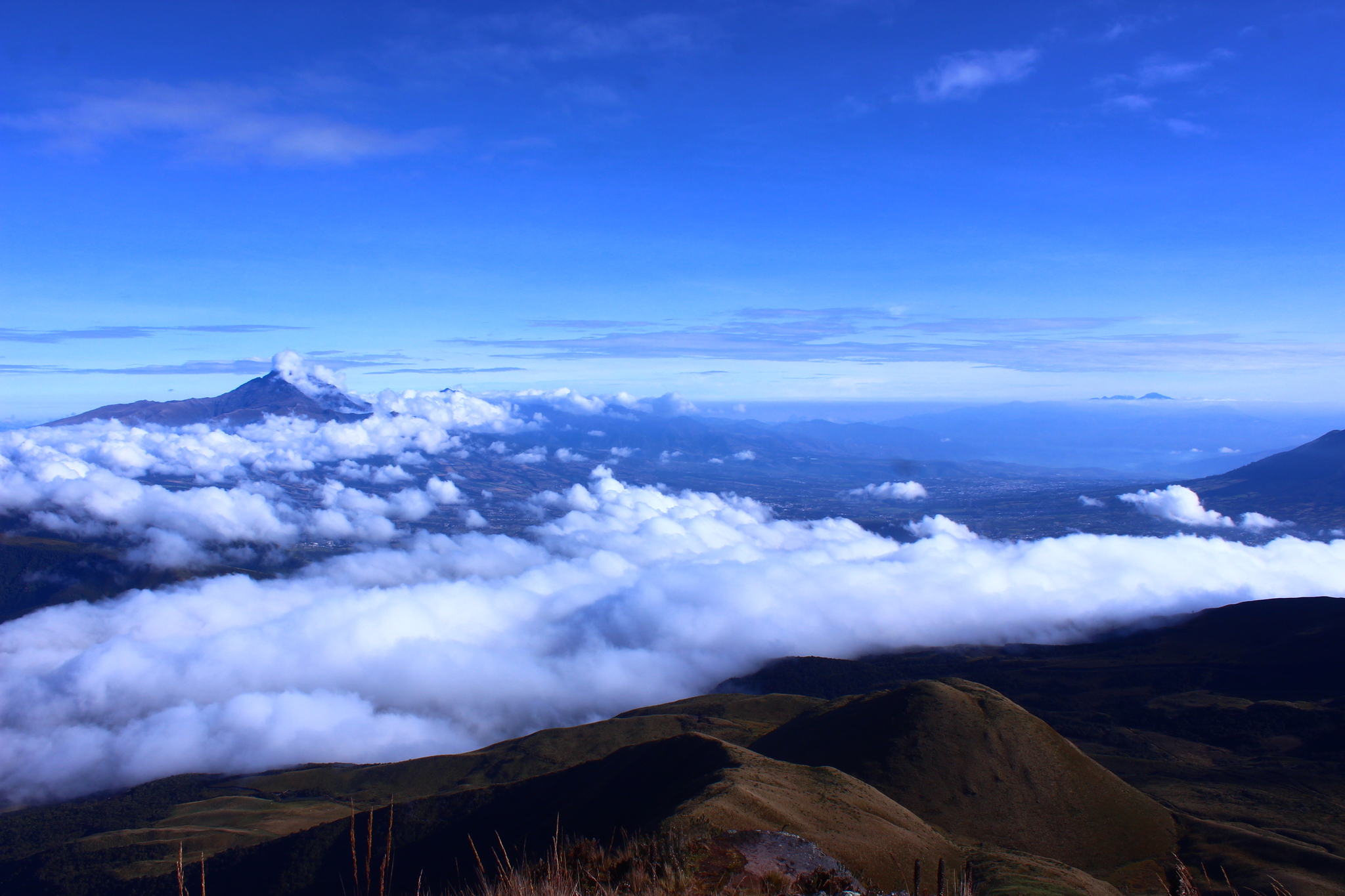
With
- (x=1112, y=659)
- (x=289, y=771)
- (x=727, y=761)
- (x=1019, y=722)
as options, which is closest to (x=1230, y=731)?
(x=1112, y=659)

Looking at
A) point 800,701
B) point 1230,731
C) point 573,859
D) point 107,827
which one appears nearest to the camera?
point 573,859

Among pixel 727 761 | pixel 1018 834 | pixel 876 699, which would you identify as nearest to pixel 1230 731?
pixel 876 699

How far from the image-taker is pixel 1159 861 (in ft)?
219

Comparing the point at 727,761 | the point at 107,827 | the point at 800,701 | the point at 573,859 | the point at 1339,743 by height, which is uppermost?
the point at 573,859

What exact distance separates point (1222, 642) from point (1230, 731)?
64830 mm

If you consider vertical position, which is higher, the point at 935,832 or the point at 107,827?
the point at 935,832

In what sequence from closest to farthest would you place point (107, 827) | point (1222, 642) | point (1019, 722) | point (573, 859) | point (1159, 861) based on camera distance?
point (573, 859), point (1159, 861), point (1019, 722), point (107, 827), point (1222, 642)

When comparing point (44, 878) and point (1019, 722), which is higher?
point (1019, 722)

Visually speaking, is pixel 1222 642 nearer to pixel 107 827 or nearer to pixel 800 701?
pixel 800 701

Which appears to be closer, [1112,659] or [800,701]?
[800,701]

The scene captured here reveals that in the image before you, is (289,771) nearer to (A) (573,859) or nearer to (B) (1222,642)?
(A) (573,859)

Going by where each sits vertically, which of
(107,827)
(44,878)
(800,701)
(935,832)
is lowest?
(107,827)

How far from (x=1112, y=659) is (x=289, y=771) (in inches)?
8357

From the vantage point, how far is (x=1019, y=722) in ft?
287
